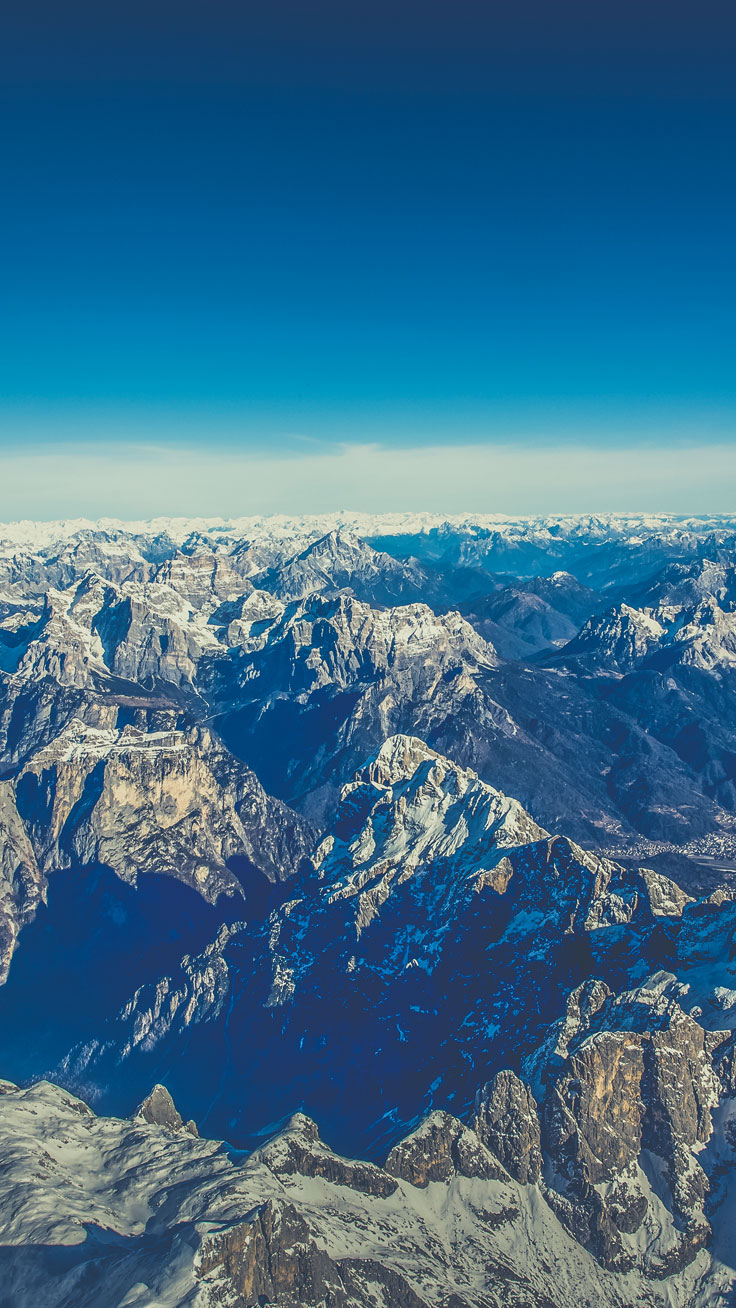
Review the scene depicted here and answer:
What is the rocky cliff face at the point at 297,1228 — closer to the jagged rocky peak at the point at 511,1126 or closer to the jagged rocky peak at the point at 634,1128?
the jagged rocky peak at the point at 634,1128

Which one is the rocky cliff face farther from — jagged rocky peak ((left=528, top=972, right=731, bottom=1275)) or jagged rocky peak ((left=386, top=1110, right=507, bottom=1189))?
jagged rocky peak ((left=528, top=972, right=731, bottom=1275))

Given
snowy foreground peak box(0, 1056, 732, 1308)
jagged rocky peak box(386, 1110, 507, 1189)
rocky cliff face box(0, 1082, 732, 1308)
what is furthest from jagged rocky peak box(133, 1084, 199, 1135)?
jagged rocky peak box(386, 1110, 507, 1189)

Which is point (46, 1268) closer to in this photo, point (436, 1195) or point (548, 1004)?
point (436, 1195)

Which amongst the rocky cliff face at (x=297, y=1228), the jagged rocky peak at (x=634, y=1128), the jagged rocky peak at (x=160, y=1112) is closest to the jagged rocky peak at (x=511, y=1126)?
the rocky cliff face at (x=297, y=1228)

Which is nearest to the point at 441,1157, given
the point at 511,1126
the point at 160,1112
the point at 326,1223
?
the point at 511,1126

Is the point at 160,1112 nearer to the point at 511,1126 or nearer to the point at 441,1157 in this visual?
the point at 441,1157

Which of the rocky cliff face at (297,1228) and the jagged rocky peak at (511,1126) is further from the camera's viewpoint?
the jagged rocky peak at (511,1126)

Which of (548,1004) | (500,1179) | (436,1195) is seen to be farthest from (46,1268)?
(548,1004)

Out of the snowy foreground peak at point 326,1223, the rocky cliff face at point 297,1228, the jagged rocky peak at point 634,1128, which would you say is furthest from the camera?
the jagged rocky peak at point 634,1128

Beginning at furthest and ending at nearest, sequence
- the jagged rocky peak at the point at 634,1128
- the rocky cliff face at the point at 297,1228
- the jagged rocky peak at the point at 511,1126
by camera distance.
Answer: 1. the jagged rocky peak at the point at 511,1126
2. the jagged rocky peak at the point at 634,1128
3. the rocky cliff face at the point at 297,1228
